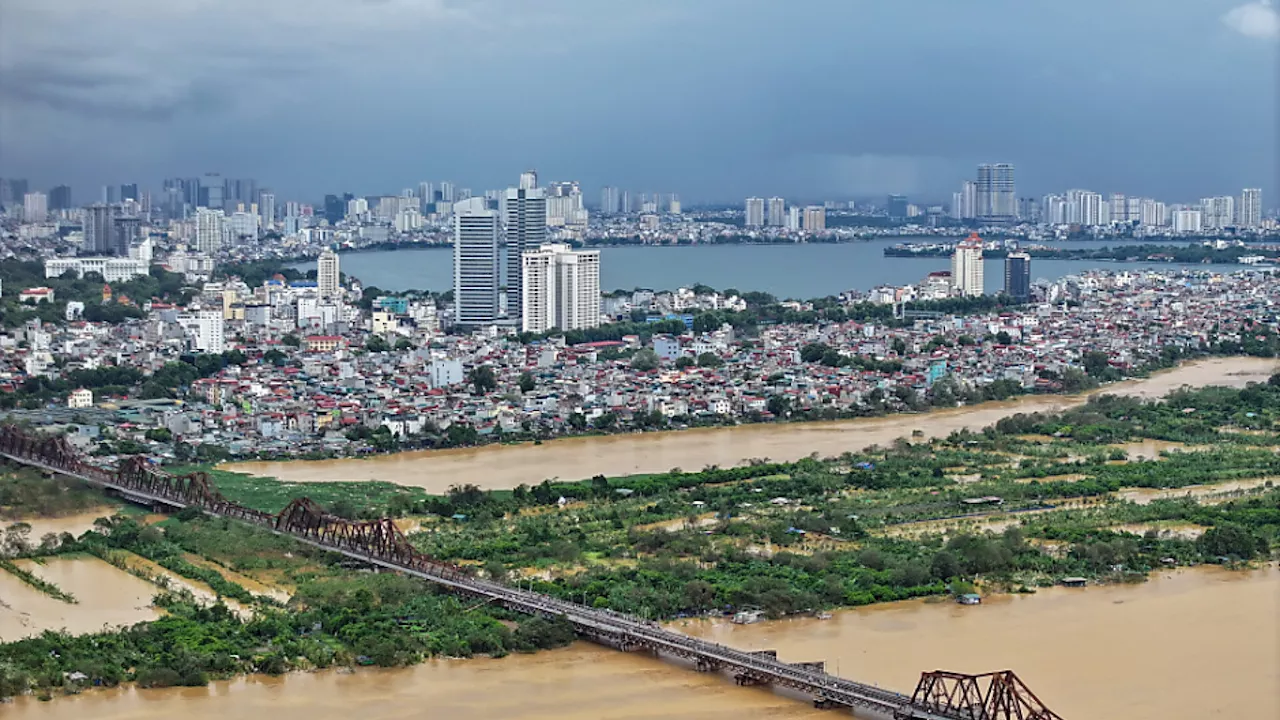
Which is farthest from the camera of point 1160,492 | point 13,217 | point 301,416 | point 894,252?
point 894,252

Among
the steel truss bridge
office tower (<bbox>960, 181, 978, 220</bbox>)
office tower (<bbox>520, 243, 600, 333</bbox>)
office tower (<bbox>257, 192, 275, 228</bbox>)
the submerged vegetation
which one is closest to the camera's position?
the steel truss bridge

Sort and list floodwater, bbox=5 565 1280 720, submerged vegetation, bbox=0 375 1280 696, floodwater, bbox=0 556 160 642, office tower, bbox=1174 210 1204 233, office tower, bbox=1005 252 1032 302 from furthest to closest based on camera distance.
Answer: office tower, bbox=1174 210 1204 233
office tower, bbox=1005 252 1032 302
floodwater, bbox=0 556 160 642
submerged vegetation, bbox=0 375 1280 696
floodwater, bbox=5 565 1280 720

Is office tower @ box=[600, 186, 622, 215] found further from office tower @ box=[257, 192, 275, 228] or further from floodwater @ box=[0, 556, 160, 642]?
floodwater @ box=[0, 556, 160, 642]

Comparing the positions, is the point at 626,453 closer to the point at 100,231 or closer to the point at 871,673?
the point at 871,673

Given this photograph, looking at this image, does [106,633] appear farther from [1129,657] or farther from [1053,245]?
[1053,245]

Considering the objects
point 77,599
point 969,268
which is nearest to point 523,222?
point 969,268

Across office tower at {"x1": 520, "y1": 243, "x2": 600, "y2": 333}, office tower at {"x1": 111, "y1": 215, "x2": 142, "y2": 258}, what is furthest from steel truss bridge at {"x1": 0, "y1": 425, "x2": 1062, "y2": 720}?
office tower at {"x1": 111, "y1": 215, "x2": 142, "y2": 258}

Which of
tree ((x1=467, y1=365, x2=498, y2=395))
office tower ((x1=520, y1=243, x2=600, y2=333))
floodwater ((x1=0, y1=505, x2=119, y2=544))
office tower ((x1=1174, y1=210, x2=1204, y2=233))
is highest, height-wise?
office tower ((x1=1174, y1=210, x2=1204, y2=233))

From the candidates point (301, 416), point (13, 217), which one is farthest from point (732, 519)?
point (13, 217)
